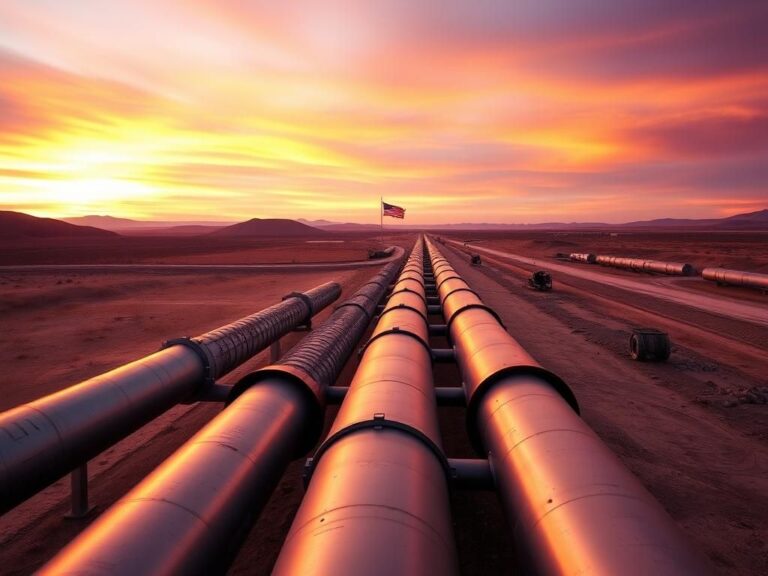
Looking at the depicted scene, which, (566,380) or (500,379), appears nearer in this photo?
(500,379)

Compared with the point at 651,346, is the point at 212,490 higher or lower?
higher

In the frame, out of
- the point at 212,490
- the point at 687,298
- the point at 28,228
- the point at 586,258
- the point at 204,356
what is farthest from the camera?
the point at 28,228

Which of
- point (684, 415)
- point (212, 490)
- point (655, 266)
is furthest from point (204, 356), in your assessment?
point (655, 266)

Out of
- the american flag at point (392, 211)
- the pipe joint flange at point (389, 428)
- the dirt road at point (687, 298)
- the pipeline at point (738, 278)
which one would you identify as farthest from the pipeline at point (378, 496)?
the american flag at point (392, 211)

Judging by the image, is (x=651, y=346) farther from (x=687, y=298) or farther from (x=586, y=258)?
(x=586, y=258)

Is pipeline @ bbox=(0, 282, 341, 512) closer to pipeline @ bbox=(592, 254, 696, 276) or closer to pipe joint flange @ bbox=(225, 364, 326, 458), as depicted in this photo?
pipe joint flange @ bbox=(225, 364, 326, 458)

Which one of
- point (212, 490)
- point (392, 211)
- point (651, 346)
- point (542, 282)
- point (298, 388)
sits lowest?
point (651, 346)
